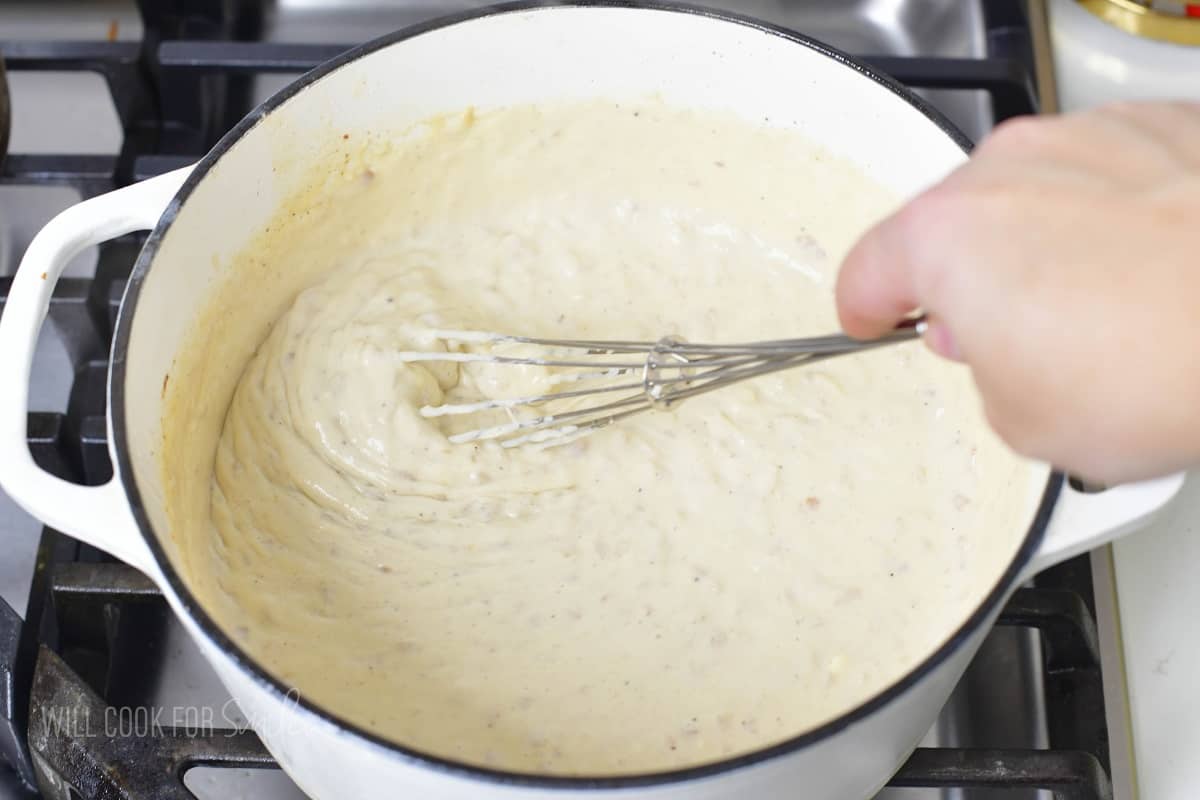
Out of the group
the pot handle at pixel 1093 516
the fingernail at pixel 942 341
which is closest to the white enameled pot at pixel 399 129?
the pot handle at pixel 1093 516

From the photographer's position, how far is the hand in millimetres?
480

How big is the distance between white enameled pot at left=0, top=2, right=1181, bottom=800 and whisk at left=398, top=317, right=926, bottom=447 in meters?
0.16

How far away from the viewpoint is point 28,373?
67cm

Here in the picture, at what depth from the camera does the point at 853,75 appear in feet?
2.84

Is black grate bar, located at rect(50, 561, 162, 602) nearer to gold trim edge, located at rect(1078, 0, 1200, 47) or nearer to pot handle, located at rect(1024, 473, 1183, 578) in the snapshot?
pot handle, located at rect(1024, 473, 1183, 578)

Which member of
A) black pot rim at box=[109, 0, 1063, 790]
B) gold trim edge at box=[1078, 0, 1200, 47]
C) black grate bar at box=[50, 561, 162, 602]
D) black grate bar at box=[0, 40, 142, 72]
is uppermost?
gold trim edge at box=[1078, 0, 1200, 47]

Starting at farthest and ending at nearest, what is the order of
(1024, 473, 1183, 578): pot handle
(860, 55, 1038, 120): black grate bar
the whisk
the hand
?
1. (860, 55, 1038, 120): black grate bar
2. the whisk
3. (1024, 473, 1183, 578): pot handle
4. the hand

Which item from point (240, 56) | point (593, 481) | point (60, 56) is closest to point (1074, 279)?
point (593, 481)

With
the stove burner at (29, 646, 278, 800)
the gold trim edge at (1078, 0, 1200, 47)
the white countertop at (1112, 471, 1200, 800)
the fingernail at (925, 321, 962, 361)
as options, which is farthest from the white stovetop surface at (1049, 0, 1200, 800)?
the stove burner at (29, 646, 278, 800)

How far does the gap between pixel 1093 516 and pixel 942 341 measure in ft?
0.44

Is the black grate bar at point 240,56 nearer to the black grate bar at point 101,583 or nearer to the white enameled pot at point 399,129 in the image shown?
the white enameled pot at point 399,129

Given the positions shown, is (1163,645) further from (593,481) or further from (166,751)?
(166,751)

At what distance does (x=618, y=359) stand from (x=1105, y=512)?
40 cm

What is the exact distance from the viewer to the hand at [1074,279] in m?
0.48
